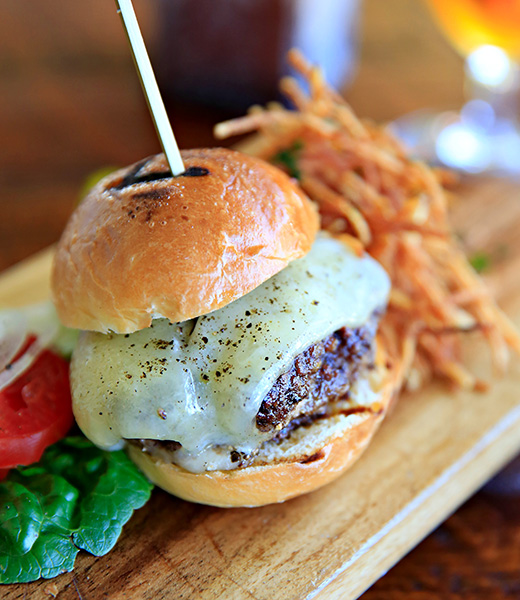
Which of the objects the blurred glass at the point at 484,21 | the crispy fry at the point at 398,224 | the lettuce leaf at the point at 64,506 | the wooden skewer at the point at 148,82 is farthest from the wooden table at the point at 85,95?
the wooden skewer at the point at 148,82

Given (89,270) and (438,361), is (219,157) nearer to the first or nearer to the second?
(89,270)

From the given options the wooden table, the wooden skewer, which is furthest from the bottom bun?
the wooden skewer

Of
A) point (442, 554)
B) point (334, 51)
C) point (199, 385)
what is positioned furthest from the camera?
point (334, 51)

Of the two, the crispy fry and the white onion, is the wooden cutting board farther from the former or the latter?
the white onion

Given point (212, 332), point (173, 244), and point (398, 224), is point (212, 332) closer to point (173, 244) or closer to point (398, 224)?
point (173, 244)

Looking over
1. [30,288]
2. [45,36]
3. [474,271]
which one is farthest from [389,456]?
[45,36]

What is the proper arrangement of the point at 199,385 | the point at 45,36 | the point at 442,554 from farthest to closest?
the point at 45,36 < the point at 442,554 < the point at 199,385

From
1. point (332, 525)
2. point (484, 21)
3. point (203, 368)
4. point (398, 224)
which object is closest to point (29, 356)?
point (203, 368)
